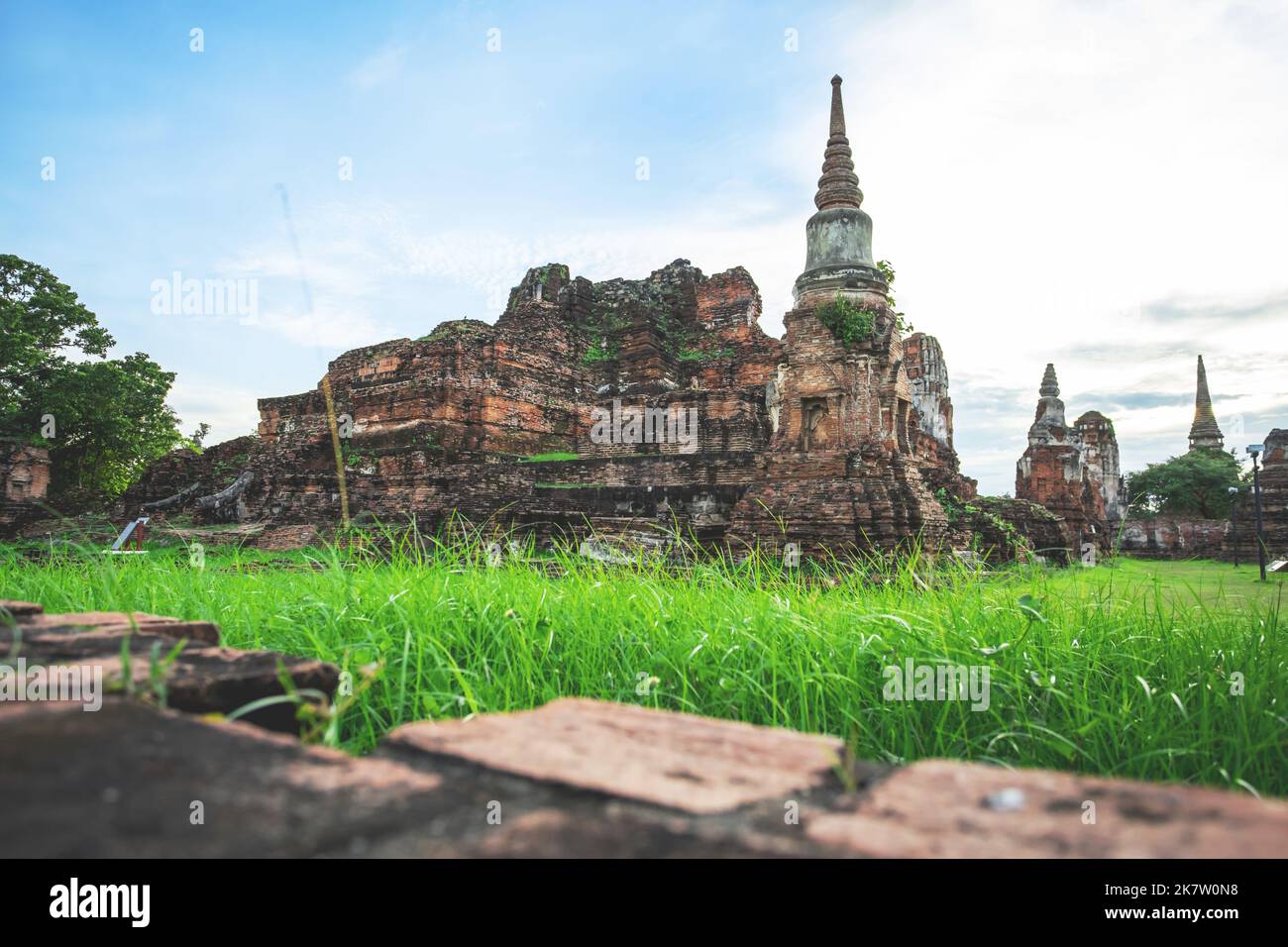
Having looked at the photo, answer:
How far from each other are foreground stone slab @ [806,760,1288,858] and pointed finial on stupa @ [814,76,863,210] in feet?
41.2

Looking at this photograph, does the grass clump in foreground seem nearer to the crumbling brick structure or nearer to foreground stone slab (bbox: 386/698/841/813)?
foreground stone slab (bbox: 386/698/841/813)

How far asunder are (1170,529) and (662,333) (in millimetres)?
15898

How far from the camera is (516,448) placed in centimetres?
1452

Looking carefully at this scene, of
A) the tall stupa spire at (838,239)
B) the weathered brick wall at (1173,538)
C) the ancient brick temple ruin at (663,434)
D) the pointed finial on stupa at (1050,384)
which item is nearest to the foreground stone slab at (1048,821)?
the ancient brick temple ruin at (663,434)

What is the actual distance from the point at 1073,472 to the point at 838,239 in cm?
1098

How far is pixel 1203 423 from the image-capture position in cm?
3256

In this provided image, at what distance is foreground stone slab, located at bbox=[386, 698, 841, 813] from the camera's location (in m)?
0.91

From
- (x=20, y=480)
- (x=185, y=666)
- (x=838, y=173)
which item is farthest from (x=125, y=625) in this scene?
(x=20, y=480)

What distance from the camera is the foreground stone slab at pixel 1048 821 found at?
69 cm

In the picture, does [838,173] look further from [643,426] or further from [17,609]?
[17,609]

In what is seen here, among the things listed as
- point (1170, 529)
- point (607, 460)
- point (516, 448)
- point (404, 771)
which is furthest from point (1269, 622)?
point (1170, 529)

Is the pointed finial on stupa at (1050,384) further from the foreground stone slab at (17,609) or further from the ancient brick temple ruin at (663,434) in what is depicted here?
the foreground stone slab at (17,609)

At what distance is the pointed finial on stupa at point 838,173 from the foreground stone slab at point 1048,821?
41.2ft
